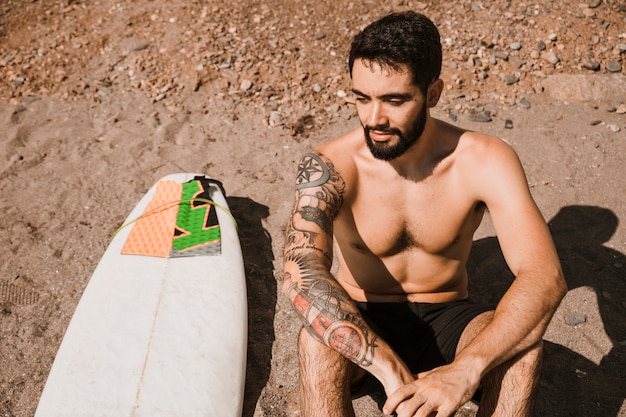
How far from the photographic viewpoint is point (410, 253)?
264cm

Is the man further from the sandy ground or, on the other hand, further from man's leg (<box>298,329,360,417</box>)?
the sandy ground

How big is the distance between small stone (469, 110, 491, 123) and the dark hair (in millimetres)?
2550

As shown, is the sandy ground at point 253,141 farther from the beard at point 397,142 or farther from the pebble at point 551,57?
the beard at point 397,142

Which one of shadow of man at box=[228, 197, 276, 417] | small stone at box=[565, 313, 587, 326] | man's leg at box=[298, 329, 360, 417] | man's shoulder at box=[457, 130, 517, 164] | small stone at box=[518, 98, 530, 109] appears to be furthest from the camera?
small stone at box=[518, 98, 530, 109]

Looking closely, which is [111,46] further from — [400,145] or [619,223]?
[619,223]

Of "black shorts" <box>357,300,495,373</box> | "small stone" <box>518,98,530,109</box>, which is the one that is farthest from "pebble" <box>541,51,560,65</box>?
"black shorts" <box>357,300,495,373</box>

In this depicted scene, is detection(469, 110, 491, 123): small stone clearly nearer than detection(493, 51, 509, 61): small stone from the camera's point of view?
Yes

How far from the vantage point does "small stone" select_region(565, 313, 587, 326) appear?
3.27 m

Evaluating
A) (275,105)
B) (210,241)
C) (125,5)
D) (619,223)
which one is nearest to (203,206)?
(210,241)

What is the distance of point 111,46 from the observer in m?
5.66

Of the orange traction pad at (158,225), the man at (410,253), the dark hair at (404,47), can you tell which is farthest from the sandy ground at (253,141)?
the dark hair at (404,47)

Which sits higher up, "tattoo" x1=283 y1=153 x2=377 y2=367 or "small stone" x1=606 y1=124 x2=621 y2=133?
"tattoo" x1=283 y1=153 x2=377 y2=367

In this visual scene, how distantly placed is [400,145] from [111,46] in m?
4.34

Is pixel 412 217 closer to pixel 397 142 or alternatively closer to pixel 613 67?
pixel 397 142
